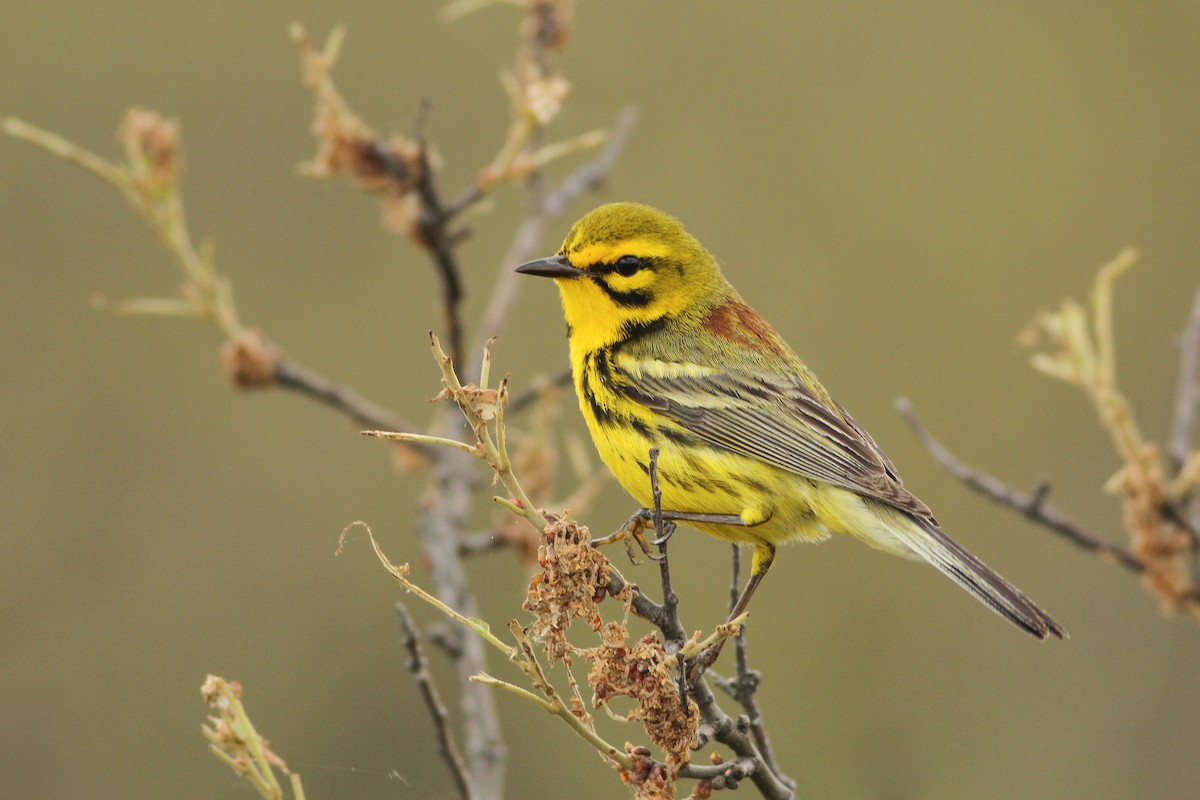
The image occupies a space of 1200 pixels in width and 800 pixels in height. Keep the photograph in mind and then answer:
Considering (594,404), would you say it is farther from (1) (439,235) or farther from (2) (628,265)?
(1) (439,235)

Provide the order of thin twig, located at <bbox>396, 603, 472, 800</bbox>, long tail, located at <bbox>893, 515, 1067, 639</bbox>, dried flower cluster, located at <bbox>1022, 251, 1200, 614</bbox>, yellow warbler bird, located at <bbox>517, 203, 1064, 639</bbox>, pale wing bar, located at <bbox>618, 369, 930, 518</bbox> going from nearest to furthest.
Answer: thin twig, located at <bbox>396, 603, 472, 800</bbox>
long tail, located at <bbox>893, 515, 1067, 639</bbox>
dried flower cluster, located at <bbox>1022, 251, 1200, 614</bbox>
yellow warbler bird, located at <bbox>517, 203, 1064, 639</bbox>
pale wing bar, located at <bbox>618, 369, 930, 518</bbox>

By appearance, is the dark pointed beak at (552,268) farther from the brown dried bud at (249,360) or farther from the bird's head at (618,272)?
the brown dried bud at (249,360)

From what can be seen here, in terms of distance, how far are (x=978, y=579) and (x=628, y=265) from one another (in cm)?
168

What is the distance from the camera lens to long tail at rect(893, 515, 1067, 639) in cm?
405

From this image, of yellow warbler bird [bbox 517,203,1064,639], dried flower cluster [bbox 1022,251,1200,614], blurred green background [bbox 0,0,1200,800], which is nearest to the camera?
dried flower cluster [bbox 1022,251,1200,614]

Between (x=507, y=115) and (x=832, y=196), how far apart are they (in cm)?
241

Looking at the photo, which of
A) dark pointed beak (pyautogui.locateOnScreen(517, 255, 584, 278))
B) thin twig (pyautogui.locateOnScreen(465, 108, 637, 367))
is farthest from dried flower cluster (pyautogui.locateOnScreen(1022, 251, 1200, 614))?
thin twig (pyautogui.locateOnScreen(465, 108, 637, 367))

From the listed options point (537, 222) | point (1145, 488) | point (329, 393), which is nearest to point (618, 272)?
point (537, 222)

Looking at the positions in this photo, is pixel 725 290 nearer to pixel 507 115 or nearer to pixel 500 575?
pixel 500 575

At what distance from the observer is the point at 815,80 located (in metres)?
10.2

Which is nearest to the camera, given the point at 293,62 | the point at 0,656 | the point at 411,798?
the point at 411,798

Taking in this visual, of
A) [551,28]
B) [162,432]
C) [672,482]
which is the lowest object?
[672,482]

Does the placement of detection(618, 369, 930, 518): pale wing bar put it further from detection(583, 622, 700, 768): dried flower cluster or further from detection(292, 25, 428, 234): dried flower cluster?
detection(583, 622, 700, 768): dried flower cluster

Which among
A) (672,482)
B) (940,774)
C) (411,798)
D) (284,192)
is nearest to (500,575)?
(411,798)
